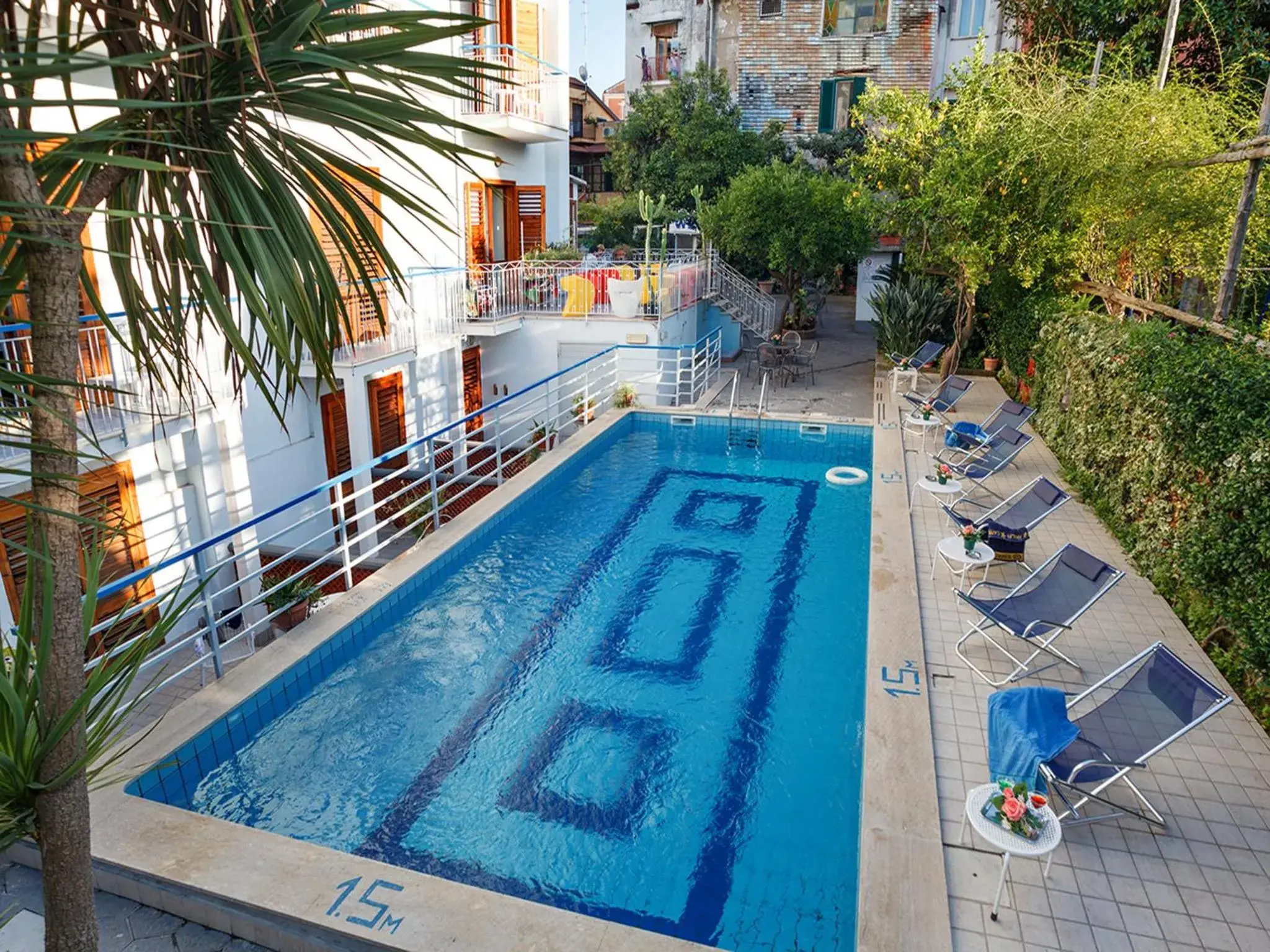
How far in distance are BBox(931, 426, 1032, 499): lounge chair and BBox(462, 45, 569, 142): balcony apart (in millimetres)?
9929

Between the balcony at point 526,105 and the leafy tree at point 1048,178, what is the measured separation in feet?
20.2

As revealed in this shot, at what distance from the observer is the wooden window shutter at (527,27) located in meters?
16.1

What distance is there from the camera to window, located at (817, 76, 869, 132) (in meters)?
29.0

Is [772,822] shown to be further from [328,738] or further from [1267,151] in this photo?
[1267,151]

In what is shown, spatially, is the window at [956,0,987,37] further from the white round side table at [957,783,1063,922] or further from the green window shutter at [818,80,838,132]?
the white round side table at [957,783,1063,922]

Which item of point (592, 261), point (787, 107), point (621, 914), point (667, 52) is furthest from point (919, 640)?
point (667, 52)

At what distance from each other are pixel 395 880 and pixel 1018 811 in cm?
321

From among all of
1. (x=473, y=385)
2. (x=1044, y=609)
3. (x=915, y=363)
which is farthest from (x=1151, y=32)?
(x=473, y=385)

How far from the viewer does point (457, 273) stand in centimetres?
1435

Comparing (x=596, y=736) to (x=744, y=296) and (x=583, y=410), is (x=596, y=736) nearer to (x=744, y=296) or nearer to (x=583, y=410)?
(x=583, y=410)

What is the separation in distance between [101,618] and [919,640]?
8.05 meters

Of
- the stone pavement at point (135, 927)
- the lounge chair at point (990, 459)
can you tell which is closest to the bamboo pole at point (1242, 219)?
the lounge chair at point (990, 459)

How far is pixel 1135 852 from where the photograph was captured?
4.54 metres

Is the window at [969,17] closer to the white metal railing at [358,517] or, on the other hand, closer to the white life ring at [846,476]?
the white metal railing at [358,517]
